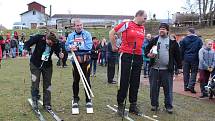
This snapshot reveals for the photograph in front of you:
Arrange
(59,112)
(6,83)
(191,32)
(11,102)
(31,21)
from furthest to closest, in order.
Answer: (31,21), (6,83), (191,32), (11,102), (59,112)

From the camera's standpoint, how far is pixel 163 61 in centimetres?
940

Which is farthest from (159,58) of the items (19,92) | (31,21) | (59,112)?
(31,21)

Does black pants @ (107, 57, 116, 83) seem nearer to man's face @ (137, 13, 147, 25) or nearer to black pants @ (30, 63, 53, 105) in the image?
black pants @ (30, 63, 53, 105)

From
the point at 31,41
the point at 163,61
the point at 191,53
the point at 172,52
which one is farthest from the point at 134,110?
the point at 191,53

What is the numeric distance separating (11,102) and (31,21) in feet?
284

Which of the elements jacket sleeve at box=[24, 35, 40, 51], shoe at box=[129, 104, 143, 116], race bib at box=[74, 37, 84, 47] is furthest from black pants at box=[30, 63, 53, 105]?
shoe at box=[129, 104, 143, 116]

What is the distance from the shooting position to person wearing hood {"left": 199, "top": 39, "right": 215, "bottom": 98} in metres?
12.0

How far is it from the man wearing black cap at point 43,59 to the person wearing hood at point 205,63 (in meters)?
4.75

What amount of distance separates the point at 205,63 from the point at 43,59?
520cm

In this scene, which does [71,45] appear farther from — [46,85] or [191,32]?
[191,32]

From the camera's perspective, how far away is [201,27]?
114 ft

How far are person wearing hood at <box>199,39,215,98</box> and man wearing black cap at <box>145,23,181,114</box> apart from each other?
8.94ft

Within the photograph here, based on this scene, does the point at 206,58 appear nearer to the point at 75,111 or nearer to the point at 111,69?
the point at 111,69

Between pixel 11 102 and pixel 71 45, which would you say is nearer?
pixel 71 45
